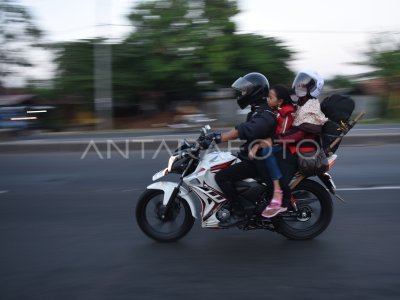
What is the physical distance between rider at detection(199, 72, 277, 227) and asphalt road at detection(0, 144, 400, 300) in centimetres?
47

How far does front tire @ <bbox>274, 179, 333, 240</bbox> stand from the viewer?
4984 millimetres

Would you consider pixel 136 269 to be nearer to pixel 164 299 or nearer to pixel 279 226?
pixel 164 299

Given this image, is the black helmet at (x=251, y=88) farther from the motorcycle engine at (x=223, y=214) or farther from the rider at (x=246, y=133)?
the motorcycle engine at (x=223, y=214)

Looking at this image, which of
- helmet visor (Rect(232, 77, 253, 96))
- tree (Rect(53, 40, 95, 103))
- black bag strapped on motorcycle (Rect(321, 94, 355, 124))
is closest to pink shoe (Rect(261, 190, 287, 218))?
black bag strapped on motorcycle (Rect(321, 94, 355, 124))

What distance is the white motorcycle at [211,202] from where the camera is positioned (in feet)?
15.9

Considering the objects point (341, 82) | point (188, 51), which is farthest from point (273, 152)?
point (341, 82)

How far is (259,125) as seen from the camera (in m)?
4.60

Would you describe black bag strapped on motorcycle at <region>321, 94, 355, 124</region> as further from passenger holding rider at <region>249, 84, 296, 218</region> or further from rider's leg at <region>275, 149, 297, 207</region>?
rider's leg at <region>275, 149, 297, 207</region>

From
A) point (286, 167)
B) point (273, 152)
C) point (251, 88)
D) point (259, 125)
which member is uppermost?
point (251, 88)

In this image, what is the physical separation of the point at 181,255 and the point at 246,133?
1.22 metres

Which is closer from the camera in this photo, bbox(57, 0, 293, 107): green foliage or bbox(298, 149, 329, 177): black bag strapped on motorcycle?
bbox(298, 149, 329, 177): black bag strapped on motorcycle

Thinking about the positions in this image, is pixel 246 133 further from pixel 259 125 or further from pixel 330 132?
pixel 330 132

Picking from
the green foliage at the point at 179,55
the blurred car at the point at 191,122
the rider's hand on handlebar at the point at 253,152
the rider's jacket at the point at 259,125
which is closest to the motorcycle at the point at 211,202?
the rider's hand on handlebar at the point at 253,152

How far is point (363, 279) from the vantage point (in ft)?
13.2
